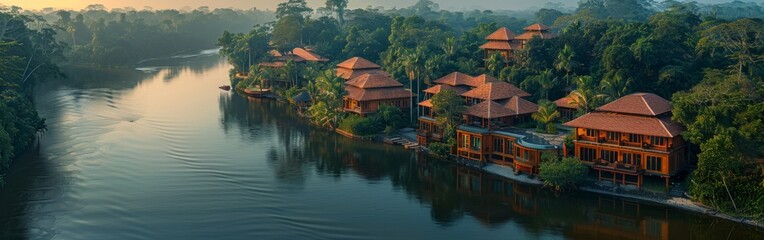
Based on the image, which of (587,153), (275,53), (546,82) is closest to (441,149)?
(587,153)

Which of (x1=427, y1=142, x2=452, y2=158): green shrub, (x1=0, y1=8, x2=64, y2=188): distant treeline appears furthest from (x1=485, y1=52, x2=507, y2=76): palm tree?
(x1=0, y1=8, x2=64, y2=188): distant treeline

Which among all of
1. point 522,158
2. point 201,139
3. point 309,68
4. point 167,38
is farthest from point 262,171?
point 167,38

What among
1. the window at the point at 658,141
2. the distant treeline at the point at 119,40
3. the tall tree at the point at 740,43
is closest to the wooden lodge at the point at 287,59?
the distant treeline at the point at 119,40

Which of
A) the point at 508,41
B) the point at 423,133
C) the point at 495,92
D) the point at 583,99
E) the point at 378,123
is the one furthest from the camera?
the point at 508,41

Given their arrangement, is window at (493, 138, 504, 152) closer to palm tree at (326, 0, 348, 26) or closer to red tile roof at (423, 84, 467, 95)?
red tile roof at (423, 84, 467, 95)

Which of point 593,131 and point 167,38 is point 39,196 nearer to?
point 593,131

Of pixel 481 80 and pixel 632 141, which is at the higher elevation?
pixel 481 80

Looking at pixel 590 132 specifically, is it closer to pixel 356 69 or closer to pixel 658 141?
pixel 658 141

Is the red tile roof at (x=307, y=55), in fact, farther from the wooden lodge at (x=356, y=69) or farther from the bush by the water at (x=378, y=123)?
the bush by the water at (x=378, y=123)
